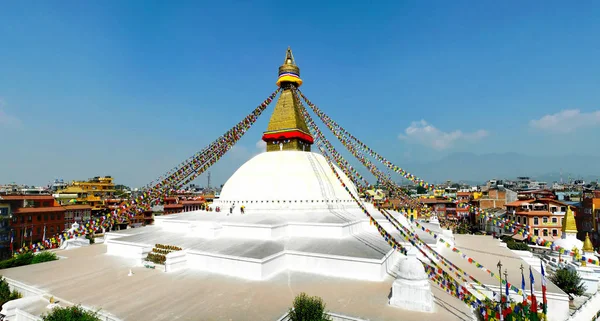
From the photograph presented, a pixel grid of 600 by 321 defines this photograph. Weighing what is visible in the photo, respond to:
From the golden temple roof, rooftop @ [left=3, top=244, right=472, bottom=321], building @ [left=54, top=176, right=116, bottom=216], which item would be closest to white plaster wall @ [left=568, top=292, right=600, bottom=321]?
rooftop @ [left=3, top=244, right=472, bottom=321]

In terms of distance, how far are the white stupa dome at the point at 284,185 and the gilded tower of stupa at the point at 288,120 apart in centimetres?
71

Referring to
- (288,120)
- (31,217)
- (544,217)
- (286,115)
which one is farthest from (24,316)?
(544,217)

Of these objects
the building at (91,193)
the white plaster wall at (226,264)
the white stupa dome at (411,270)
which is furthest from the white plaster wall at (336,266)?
the building at (91,193)

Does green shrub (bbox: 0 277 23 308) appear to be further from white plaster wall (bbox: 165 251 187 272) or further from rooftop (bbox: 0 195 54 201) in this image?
rooftop (bbox: 0 195 54 201)

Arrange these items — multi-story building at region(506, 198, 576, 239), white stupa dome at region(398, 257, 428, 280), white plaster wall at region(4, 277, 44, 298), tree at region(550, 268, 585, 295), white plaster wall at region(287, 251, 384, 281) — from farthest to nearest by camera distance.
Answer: multi-story building at region(506, 198, 576, 239) → tree at region(550, 268, 585, 295) → white plaster wall at region(287, 251, 384, 281) → white plaster wall at region(4, 277, 44, 298) → white stupa dome at region(398, 257, 428, 280)

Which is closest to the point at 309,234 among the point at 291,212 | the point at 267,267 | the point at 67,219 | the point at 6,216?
the point at 291,212

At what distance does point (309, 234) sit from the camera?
1182 centimetres

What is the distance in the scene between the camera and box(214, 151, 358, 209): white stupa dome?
14.1 meters

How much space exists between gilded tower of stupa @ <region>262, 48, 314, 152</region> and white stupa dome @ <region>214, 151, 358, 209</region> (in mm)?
714

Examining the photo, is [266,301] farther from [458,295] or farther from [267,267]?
[458,295]

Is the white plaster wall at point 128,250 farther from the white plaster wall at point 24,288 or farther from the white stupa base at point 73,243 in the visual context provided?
the white stupa base at point 73,243

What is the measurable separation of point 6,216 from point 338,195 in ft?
80.5

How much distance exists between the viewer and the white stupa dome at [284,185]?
1413 centimetres

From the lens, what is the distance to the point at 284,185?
14.4 m
